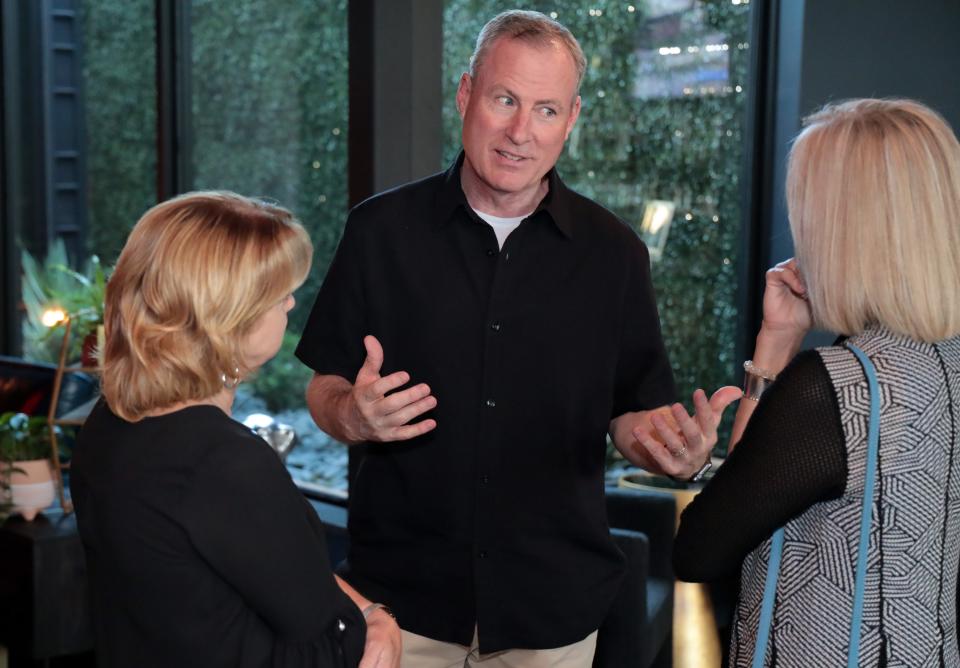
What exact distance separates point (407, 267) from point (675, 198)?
2124 mm

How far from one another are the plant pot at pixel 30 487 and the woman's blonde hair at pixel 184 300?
2.13m

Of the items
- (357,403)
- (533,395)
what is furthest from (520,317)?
(357,403)

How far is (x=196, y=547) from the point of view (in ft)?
4.94

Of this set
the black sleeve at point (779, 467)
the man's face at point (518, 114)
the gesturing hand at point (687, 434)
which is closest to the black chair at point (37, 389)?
the man's face at point (518, 114)

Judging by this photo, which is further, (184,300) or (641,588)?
(641,588)

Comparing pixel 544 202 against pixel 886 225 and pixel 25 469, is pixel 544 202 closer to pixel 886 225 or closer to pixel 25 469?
pixel 886 225

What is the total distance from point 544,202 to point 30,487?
2137 millimetres

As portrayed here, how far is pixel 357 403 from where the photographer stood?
1928 mm

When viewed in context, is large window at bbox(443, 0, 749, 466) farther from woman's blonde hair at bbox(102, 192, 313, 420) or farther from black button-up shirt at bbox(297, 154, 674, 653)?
woman's blonde hair at bbox(102, 192, 313, 420)

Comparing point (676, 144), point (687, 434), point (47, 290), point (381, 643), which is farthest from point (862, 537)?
point (47, 290)

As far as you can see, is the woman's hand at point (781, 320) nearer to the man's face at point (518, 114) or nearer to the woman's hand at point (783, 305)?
the woman's hand at point (783, 305)

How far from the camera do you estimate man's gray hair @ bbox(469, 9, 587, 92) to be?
2.20 metres

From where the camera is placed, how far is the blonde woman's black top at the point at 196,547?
4.94ft

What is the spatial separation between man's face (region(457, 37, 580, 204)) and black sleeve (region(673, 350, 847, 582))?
766 mm
